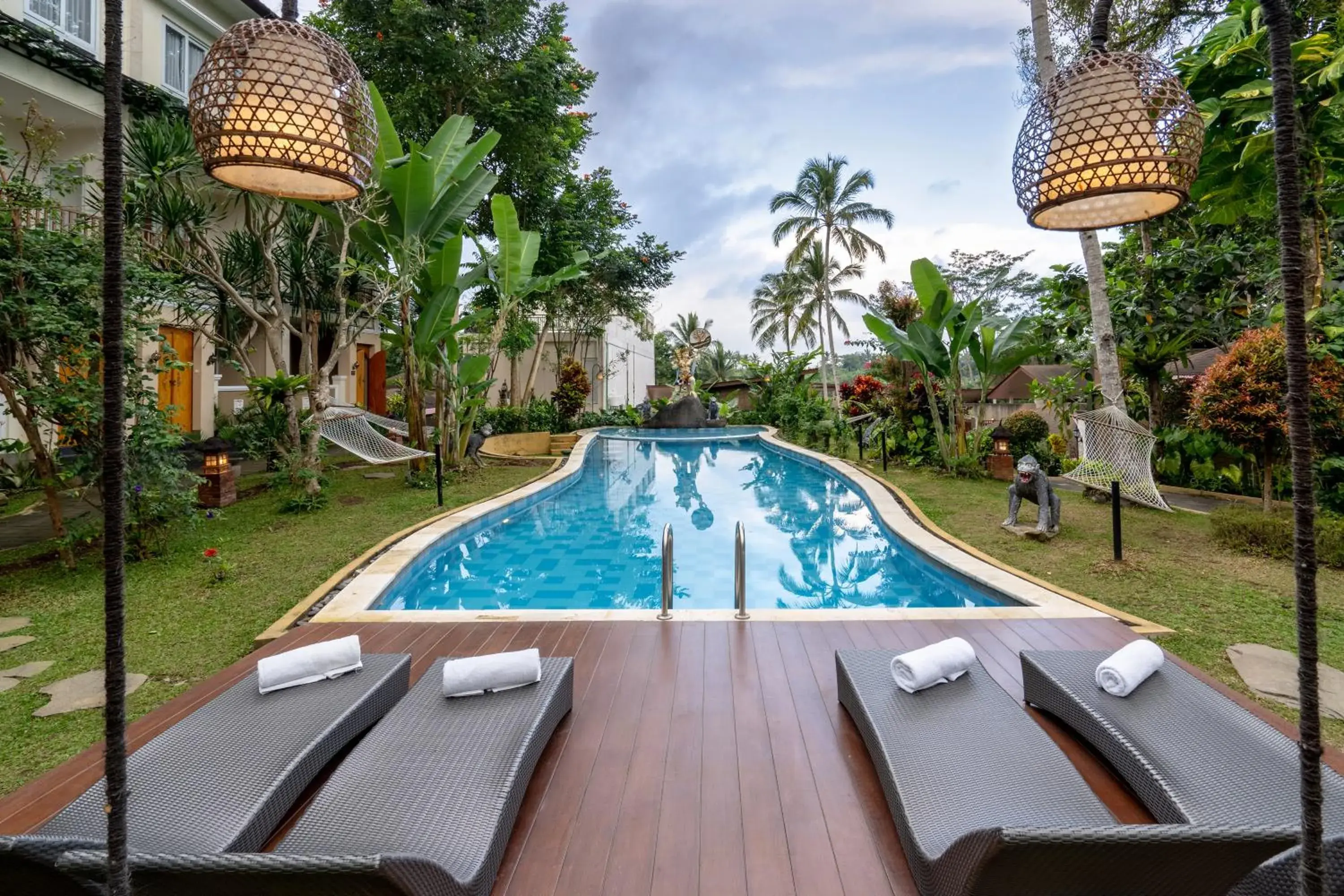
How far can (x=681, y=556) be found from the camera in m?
7.16

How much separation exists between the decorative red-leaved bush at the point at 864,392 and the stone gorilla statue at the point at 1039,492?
7.46 metres

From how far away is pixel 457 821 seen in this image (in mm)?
1874

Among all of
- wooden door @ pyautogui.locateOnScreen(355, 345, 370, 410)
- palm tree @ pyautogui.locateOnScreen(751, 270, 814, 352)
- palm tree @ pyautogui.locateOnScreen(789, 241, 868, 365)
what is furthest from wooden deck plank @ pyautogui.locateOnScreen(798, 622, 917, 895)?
palm tree @ pyautogui.locateOnScreen(751, 270, 814, 352)

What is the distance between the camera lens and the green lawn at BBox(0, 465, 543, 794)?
307 centimetres

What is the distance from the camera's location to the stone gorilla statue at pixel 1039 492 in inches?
254

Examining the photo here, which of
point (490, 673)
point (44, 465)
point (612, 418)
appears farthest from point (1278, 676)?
point (612, 418)

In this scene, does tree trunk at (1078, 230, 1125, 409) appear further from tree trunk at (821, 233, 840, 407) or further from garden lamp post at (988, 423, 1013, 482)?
tree trunk at (821, 233, 840, 407)

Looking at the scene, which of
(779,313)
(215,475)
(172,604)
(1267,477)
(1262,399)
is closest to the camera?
(172,604)

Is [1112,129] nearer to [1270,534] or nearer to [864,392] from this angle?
[1270,534]

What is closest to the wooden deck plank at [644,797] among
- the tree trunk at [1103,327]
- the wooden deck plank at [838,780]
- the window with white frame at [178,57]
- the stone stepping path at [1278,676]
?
the wooden deck plank at [838,780]

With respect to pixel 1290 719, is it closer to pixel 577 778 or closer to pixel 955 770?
pixel 955 770

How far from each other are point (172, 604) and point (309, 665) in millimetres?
2971

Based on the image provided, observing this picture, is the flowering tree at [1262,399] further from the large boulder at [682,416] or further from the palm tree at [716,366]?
the palm tree at [716,366]

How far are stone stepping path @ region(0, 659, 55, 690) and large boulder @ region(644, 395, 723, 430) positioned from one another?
63.1ft
